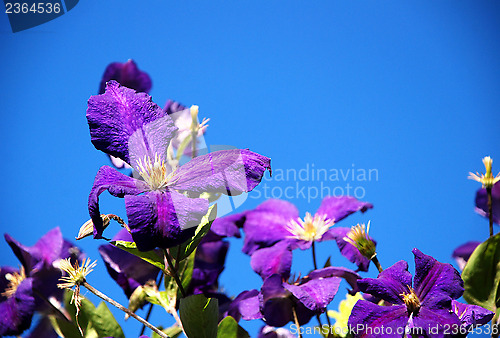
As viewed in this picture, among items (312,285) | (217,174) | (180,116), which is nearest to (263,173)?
(217,174)

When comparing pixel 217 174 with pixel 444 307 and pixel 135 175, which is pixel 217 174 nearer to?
pixel 135 175

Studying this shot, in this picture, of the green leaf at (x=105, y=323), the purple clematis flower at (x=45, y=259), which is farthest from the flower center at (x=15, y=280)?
the green leaf at (x=105, y=323)

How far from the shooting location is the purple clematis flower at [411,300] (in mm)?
354

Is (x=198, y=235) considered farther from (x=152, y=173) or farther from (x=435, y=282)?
(x=435, y=282)

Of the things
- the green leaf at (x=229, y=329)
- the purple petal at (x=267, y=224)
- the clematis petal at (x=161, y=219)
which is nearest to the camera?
the clematis petal at (x=161, y=219)

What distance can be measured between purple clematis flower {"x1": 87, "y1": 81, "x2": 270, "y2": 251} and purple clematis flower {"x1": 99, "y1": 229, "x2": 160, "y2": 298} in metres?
0.15

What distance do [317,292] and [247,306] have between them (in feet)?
0.26

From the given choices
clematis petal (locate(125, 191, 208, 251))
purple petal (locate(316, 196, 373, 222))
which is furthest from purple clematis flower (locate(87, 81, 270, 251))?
purple petal (locate(316, 196, 373, 222))

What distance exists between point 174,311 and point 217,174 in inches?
6.1

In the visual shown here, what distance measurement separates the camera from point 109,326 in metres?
0.44

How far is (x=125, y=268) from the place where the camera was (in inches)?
19.8

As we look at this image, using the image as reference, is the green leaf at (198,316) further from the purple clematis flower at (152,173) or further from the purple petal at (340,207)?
the purple petal at (340,207)

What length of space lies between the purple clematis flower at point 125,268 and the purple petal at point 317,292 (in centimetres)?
17

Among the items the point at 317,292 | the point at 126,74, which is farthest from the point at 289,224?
the point at 126,74
